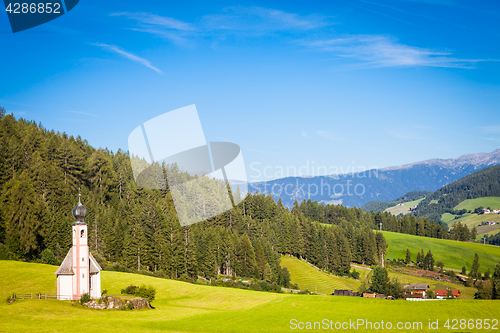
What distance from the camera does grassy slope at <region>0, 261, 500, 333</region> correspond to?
29250 millimetres

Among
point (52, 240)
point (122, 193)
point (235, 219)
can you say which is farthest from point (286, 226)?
point (52, 240)

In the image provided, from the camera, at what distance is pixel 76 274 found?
3581 centimetres

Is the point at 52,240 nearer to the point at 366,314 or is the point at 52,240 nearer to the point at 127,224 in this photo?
the point at 127,224

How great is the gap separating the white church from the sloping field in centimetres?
5502

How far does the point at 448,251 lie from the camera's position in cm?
13738

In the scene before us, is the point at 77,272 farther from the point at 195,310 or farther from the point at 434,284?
the point at 434,284

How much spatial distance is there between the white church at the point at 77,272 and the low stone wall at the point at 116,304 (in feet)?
5.83

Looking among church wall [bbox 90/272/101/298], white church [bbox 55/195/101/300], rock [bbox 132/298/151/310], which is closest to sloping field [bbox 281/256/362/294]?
rock [bbox 132/298/151/310]

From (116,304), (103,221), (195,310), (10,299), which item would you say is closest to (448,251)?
(103,221)

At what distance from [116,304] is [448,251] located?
130 m

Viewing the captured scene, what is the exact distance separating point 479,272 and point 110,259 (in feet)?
342

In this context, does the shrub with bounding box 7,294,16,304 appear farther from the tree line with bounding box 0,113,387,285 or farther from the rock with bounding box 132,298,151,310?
the tree line with bounding box 0,113,387,285

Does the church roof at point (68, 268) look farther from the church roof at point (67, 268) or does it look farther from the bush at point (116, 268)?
the bush at point (116, 268)

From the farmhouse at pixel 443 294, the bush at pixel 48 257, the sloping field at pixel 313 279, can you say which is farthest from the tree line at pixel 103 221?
the farmhouse at pixel 443 294
